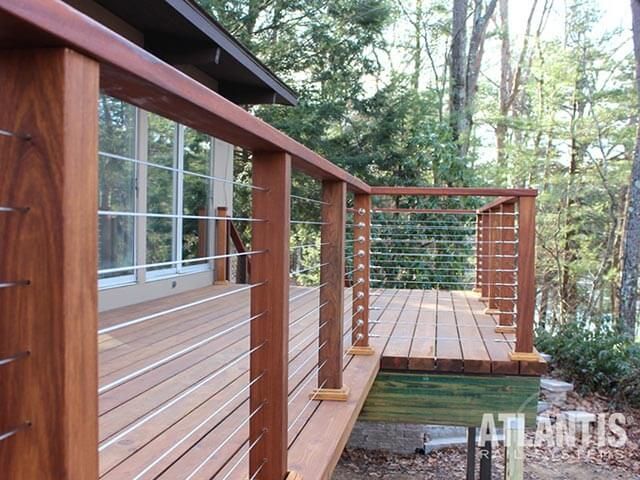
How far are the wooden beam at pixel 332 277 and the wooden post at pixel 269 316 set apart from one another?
0.98 meters

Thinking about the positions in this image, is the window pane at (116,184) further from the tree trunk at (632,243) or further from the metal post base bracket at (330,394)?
the tree trunk at (632,243)

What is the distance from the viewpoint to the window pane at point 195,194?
6.12m

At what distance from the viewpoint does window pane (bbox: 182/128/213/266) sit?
612 cm

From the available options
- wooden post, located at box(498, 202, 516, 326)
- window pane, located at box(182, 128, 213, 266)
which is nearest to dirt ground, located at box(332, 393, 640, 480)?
wooden post, located at box(498, 202, 516, 326)

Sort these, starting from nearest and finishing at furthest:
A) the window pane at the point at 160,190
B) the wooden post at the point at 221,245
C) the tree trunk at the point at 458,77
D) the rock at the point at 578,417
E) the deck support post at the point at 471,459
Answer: the deck support post at the point at 471,459, the window pane at the point at 160,190, the rock at the point at 578,417, the wooden post at the point at 221,245, the tree trunk at the point at 458,77

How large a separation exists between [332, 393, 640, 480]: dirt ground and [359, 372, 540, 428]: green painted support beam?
2.50 meters

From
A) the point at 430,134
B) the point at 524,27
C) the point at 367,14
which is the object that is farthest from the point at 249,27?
the point at 524,27

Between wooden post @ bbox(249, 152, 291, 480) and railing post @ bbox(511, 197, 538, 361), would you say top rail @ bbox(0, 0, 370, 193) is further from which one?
railing post @ bbox(511, 197, 538, 361)

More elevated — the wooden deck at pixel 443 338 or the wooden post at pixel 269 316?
the wooden post at pixel 269 316

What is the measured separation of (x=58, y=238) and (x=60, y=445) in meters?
0.24

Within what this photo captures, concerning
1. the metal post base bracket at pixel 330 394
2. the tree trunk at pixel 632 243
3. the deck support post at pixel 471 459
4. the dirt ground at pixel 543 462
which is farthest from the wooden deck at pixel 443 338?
the tree trunk at pixel 632 243

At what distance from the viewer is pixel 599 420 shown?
20.0 ft

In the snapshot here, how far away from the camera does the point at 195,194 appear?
639 cm

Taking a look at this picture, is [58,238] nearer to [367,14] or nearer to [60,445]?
[60,445]
